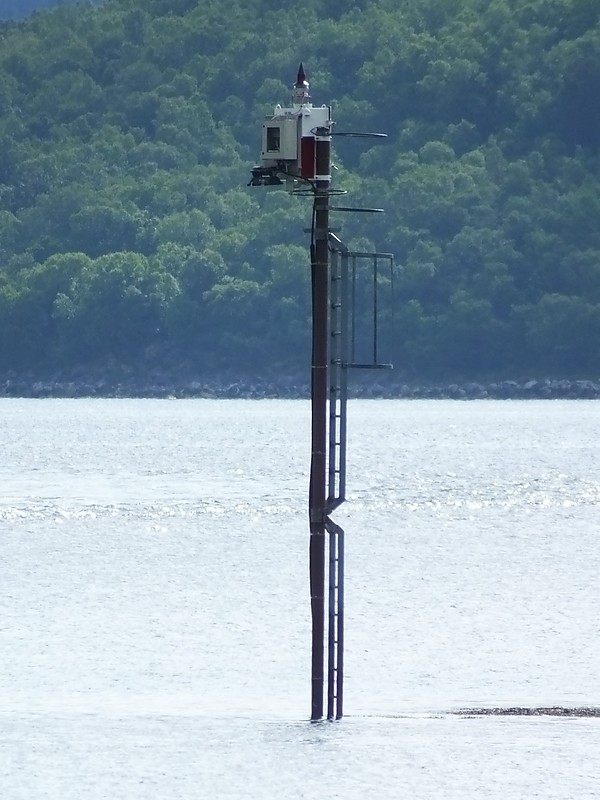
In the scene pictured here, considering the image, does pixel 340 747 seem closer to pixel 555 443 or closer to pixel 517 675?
pixel 517 675

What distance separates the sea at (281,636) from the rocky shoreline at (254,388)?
8947 cm

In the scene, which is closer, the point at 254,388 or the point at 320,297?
the point at 320,297

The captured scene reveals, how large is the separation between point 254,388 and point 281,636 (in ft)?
499

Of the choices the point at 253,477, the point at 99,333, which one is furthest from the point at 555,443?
the point at 99,333

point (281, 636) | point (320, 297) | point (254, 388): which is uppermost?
point (320, 297)

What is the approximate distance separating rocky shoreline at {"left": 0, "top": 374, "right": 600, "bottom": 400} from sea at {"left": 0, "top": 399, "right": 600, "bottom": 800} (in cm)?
8947

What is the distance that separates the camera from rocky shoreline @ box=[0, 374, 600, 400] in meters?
176

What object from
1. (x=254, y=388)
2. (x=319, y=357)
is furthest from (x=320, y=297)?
(x=254, y=388)

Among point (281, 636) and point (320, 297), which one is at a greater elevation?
point (320, 297)

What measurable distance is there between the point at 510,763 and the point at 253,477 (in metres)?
62.1

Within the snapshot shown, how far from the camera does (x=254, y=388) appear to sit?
18438 cm

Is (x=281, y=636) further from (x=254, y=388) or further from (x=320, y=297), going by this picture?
(x=254, y=388)

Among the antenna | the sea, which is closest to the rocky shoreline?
the sea

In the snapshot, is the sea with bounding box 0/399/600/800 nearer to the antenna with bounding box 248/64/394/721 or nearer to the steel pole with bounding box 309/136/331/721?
the antenna with bounding box 248/64/394/721
